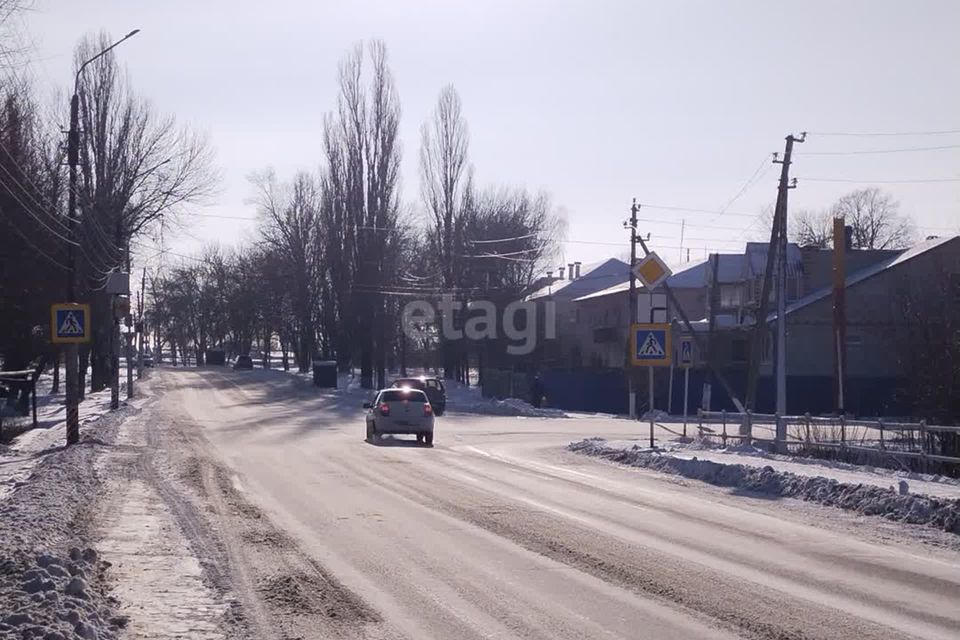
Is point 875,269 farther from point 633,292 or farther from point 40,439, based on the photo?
point 40,439

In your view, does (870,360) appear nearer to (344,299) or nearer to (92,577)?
(344,299)

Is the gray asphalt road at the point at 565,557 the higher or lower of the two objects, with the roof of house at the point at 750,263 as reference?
lower

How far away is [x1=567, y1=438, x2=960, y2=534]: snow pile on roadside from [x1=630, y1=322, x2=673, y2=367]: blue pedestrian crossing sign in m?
2.21

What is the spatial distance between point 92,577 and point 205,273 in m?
98.2

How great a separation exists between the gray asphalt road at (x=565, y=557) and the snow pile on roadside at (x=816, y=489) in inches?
23.4

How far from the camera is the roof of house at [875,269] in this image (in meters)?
55.8

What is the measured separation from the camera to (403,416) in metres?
29.9

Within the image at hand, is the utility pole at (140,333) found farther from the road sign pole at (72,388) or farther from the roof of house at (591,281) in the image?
the road sign pole at (72,388)

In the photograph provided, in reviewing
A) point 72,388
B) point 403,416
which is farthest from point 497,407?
point 72,388

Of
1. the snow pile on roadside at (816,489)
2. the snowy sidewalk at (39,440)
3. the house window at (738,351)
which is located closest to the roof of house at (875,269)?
the house window at (738,351)

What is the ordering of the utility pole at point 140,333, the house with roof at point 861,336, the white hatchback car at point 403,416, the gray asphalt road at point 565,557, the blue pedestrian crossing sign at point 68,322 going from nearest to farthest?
the gray asphalt road at point 565,557 → the blue pedestrian crossing sign at point 68,322 → the white hatchback car at point 403,416 → the house with roof at point 861,336 → the utility pole at point 140,333

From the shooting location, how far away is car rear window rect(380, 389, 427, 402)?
30.2 m

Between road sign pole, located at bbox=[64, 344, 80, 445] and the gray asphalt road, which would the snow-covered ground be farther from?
the gray asphalt road

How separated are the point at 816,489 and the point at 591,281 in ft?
251
